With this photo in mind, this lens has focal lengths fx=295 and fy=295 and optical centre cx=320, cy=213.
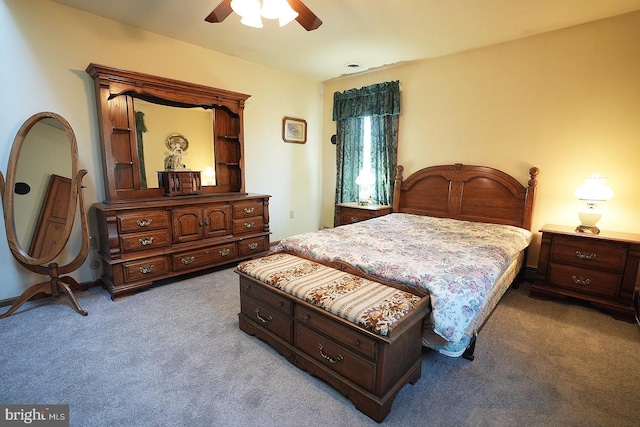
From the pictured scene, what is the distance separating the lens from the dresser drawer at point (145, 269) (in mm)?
2770

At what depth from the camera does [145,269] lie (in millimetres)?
2877

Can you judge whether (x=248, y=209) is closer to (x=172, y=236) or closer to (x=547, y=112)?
(x=172, y=236)

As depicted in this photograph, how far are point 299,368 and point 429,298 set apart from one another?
91 cm

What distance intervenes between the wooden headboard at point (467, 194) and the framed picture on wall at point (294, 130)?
A: 1655mm

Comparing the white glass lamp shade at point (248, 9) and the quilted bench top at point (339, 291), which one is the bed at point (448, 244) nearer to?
the quilted bench top at point (339, 291)

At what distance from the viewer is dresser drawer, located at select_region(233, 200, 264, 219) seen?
3566 mm

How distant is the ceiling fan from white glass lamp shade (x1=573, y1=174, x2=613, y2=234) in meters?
2.73

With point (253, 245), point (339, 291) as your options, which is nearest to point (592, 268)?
point (339, 291)

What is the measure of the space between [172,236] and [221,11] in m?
2.10

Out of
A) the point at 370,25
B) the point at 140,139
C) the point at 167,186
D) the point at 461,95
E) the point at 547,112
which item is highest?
the point at 370,25

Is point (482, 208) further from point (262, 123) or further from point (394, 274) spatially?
point (262, 123)

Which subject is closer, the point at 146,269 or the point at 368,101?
the point at 146,269

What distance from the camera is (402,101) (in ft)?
13.3

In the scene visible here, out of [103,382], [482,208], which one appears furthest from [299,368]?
[482,208]
